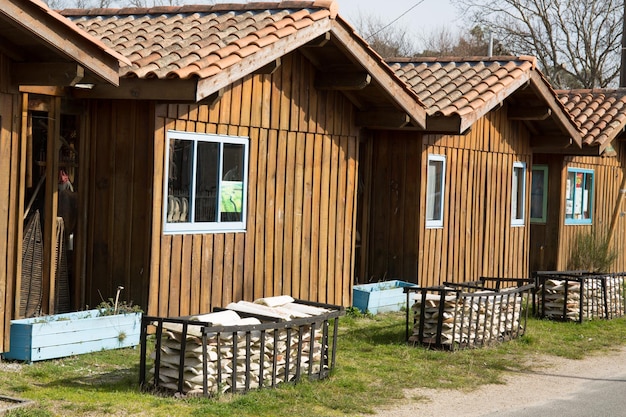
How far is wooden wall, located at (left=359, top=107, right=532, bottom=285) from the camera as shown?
1546 cm

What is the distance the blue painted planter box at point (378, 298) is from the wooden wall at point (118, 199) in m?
4.34

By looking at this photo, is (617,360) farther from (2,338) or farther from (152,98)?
(2,338)

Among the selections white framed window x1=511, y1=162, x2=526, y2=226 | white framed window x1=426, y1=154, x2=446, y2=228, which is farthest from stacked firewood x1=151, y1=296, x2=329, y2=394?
white framed window x1=511, y1=162, x2=526, y2=226

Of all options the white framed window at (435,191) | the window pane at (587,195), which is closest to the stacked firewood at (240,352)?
the white framed window at (435,191)

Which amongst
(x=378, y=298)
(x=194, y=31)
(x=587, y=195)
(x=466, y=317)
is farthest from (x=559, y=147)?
(x=194, y=31)

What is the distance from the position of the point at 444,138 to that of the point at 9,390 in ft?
30.6

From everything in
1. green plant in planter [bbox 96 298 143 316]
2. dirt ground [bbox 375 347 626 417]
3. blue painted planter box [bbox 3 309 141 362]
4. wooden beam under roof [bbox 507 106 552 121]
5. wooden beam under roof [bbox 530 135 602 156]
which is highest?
wooden beam under roof [bbox 507 106 552 121]

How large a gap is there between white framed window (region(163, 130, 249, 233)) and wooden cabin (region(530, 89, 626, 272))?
8.82 m

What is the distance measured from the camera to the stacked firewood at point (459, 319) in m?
11.1

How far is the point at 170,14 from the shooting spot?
12766 mm

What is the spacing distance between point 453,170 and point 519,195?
2.77 meters

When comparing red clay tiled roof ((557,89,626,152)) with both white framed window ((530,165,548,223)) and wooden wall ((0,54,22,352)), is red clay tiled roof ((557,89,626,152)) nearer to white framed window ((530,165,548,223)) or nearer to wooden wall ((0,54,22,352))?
white framed window ((530,165,548,223))

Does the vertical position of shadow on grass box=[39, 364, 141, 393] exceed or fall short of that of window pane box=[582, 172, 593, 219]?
it falls short

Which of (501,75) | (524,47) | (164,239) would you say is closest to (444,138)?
(501,75)
